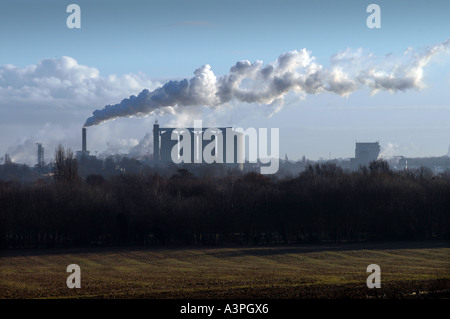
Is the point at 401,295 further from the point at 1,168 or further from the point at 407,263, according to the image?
the point at 1,168

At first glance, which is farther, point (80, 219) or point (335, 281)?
point (80, 219)

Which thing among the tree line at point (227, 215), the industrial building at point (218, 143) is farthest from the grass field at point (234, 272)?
the industrial building at point (218, 143)

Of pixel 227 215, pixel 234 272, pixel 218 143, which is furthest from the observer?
pixel 218 143

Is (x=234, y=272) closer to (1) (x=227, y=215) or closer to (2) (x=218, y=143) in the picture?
(1) (x=227, y=215)

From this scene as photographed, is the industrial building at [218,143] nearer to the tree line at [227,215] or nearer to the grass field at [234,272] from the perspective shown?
the tree line at [227,215]

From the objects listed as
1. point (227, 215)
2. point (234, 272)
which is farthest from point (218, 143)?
point (234, 272)
